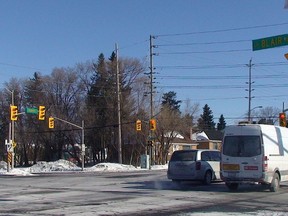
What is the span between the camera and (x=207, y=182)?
2219cm

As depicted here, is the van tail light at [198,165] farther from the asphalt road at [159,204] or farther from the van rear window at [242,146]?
the asphalt road at [159,204]

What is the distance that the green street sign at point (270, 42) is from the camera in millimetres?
18094

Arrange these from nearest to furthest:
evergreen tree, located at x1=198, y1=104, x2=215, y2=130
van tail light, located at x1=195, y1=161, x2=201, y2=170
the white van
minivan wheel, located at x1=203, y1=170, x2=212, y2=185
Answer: the white van, van tail light, located at x1=195, y1=161, x2=201, y2=170, minivan wheel, located at x1=203, y1=170, x2=212, y2=185, evergreen tree, located at x1=198, y1=104, x2=215, y2=130

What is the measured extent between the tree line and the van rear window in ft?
149

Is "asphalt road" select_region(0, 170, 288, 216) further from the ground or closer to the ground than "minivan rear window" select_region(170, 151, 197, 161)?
closer to the ground

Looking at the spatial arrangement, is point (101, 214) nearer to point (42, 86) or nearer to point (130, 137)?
point (130, 137)

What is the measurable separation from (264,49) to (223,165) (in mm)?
4861

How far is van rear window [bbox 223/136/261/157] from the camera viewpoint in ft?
60.7

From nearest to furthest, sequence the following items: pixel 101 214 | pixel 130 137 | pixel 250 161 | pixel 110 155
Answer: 1. pixel 101 214
2. pixel 250 161
3. pixel 130 137
4. pixel 110 155

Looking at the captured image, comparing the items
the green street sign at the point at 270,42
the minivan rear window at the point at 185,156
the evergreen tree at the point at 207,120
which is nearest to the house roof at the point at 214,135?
the evergreen tree at the point at 207,120

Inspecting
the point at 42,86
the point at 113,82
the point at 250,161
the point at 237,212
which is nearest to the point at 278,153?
the point at 250,161

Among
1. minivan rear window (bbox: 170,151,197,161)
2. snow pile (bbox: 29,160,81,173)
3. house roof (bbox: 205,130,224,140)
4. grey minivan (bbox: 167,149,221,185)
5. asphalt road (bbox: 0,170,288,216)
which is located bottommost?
snow pile (bbox: 29,160,81,173)

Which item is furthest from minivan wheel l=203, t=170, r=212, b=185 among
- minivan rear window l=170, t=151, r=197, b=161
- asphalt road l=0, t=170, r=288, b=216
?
asphalt road l=0, t=170, r=288, b=216

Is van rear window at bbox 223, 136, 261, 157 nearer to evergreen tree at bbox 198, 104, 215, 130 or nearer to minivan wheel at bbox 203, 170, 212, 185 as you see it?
minivan wheel at bbox 203, 170, 212, 185
